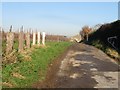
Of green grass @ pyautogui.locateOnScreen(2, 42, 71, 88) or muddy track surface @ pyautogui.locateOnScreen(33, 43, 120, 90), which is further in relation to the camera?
muddy track surface @ pyautogui.locateOnScreen(33, 43, 120, 90)

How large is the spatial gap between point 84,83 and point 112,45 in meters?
16.2

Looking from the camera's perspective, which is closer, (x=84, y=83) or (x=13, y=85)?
(x=13, y=85)

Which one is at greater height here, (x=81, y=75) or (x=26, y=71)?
(x=26, y=71)

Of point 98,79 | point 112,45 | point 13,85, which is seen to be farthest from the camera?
point 112,45

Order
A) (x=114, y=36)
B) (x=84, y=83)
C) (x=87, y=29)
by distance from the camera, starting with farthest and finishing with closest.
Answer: (x=87, y=29) < (x=114, y=36) < (x=84, y=83)

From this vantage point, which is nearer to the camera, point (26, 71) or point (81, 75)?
point (26, 71)

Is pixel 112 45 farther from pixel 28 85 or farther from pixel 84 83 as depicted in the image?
pixel 28 85

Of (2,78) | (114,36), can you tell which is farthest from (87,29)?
(2,78)

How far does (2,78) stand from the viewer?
44.4ft

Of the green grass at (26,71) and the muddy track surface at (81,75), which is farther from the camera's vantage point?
the muddy track surface at (81,75)

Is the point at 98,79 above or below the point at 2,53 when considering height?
below

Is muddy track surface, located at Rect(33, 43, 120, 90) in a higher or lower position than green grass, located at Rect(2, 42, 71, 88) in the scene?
lower

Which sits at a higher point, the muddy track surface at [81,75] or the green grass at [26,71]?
the green grass at [26,71]

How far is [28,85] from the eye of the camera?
13.4 m
